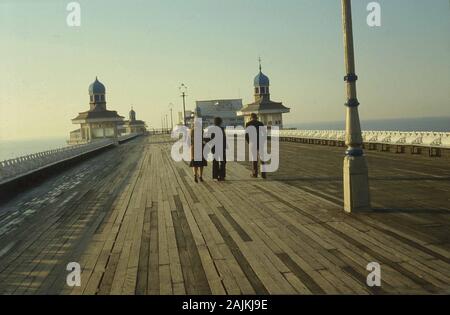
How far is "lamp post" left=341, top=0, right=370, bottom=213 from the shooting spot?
25.6 ft

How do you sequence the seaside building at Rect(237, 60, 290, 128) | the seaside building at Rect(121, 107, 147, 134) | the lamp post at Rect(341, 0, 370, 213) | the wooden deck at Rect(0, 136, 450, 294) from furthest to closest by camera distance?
the seaside building at Rect(121, 107, 147, 134), the seaside building at Rect(237, 60, 290, 128), the lamp post at Rect(341, 0, 370, 213), the wooden deck at Rect(0, 136, 450, 294)

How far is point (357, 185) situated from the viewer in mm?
7832

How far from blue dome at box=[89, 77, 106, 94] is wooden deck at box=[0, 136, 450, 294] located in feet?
275

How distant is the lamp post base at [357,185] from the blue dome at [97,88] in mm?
90084

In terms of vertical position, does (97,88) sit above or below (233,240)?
above

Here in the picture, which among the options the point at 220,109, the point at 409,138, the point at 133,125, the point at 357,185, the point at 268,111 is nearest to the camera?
the point at 357,185

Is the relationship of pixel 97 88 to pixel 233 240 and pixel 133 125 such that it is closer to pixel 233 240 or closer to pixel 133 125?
pixel 133 125

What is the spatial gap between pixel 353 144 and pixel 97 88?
3559 inches

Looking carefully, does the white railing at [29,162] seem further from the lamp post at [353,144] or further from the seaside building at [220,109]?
the seaside building at [220,109]

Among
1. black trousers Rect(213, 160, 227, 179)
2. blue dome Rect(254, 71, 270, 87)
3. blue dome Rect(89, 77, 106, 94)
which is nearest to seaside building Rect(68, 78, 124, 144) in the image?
blue dome Rect(89, 77, 106, 94)

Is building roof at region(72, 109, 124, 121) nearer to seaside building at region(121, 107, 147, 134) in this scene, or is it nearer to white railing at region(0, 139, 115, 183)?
white railing at region(0, 139, 115, 183)

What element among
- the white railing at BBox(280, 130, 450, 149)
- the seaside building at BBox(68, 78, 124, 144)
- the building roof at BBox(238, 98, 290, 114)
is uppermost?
the building roof at BBox(238, 98, 290, 114)

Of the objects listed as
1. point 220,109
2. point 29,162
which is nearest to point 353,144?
point 29,162
